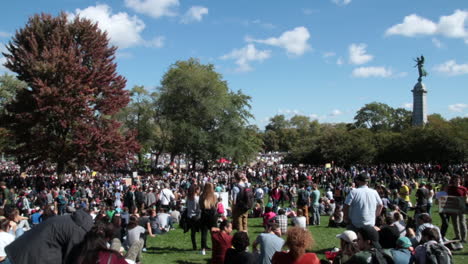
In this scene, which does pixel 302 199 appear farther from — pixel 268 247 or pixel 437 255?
pixel 437 255

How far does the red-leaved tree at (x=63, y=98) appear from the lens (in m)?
26.9

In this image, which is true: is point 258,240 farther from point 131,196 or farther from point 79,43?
point 79,43

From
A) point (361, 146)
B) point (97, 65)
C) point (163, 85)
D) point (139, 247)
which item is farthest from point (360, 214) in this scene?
point (163, 85)

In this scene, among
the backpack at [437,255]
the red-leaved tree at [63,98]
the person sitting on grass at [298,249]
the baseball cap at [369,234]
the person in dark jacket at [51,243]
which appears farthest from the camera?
the red-leaved tree at [63,98]

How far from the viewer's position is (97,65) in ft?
97.2

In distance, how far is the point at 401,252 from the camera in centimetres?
504

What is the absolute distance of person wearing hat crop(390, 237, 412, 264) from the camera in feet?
16.1

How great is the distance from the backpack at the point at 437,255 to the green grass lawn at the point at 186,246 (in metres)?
3.25

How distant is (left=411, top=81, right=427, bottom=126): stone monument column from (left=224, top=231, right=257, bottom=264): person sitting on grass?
47.6 meters

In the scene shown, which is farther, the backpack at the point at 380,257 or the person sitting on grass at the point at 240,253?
the person sitting on grass at the point at 240,253

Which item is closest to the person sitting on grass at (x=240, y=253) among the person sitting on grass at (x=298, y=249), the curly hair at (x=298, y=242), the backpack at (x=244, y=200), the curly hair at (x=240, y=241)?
the curly hair at (x=240, y=241)

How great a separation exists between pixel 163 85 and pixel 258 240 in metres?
43.5

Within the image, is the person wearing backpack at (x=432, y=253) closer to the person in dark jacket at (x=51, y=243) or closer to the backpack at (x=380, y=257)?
the backpack at (x=380, y=257)

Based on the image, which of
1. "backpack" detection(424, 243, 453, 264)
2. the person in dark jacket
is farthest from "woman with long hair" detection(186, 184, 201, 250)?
"backpack" detection(424, 243, 453, 264)
